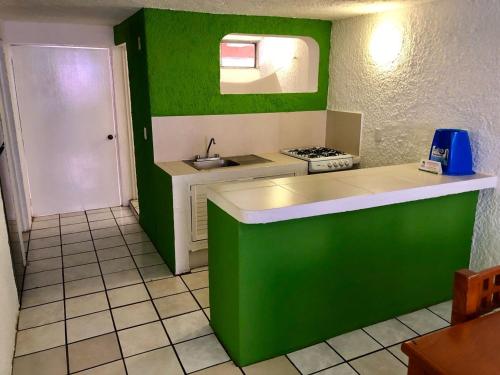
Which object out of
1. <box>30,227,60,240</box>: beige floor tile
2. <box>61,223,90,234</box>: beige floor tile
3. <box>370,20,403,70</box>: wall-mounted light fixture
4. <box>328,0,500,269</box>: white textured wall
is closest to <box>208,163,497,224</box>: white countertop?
<box>328,0,500,269</box>: white textured wall

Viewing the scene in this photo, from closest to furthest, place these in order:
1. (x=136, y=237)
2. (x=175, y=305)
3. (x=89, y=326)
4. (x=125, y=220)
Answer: (x=89, y=326), (x=175, y=305), (x=136, y=237), (x=125, y=220)

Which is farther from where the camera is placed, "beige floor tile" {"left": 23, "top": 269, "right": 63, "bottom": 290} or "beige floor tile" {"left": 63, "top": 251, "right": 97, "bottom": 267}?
"beige floor tile" {"left": 63, "top": 251, "right": 97, "bottom": 267}

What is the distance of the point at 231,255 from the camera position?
2.11 meters

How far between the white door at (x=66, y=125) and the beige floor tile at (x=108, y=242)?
106cm

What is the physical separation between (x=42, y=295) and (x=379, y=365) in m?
2.33

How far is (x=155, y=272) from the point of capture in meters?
3.30

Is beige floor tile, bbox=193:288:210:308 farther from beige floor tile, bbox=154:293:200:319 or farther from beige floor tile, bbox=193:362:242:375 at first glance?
beige floor tile, bbox=193:362:242:375

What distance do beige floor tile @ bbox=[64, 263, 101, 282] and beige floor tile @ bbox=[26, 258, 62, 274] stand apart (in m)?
0.15

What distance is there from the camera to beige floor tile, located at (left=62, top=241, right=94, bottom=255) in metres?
3.70

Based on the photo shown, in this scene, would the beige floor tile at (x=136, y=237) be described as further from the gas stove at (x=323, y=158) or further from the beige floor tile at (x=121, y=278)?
the gas stove at (x=323, y=158)

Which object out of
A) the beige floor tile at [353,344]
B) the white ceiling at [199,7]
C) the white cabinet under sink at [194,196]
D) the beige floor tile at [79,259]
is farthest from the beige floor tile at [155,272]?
the white ceiling at [199,7]

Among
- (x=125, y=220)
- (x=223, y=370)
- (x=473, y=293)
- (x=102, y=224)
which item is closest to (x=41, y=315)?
(x=223, y=370)

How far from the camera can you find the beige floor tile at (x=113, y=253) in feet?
11.7

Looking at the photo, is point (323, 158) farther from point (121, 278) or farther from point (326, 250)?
point (121, 278)
